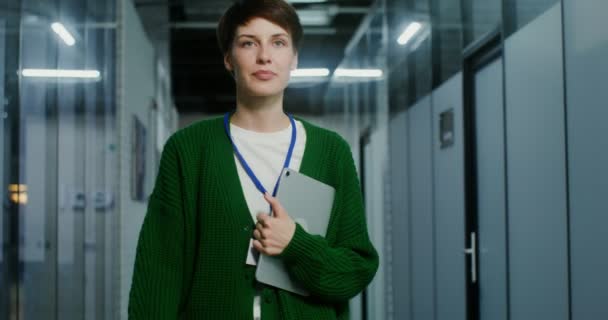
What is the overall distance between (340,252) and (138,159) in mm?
5120

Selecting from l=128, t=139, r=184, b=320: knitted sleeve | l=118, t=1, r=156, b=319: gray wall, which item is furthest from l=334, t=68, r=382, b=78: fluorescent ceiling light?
l=128, t=139, r=184, b=320: knitted sleeve

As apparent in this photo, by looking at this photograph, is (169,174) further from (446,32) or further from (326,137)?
(446,32)

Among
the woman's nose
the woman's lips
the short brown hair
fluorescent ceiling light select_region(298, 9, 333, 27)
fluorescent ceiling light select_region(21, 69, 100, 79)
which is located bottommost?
the woman's lips

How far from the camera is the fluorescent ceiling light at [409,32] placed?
16.5 ft

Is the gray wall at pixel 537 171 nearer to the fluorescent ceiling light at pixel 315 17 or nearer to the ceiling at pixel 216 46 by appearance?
the ceiling at pixel 216 46

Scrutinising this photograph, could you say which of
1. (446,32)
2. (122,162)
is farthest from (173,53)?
(446,32)

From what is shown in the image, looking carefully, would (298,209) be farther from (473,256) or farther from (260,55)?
(473,256)

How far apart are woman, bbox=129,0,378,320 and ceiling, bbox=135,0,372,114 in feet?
16.5

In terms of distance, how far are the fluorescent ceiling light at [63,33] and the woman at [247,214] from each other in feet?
8.21

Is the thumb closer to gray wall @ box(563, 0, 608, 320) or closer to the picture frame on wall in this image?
gray wall @ box(563, 0, 608, 320)

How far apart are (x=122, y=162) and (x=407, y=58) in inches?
92.1

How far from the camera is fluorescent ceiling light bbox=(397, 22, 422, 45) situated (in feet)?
16.5

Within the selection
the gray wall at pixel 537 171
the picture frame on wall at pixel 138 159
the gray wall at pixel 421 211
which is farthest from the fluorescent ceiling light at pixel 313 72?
the gray wall at pixel 537 171

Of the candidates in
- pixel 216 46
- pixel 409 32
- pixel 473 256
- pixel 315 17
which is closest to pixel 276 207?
pixel 473 256
